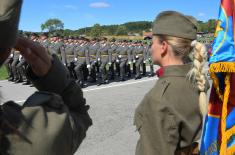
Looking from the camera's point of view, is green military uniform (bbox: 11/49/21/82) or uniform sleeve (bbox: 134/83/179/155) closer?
uniform sleeve (bbox: 134/83/179/155)

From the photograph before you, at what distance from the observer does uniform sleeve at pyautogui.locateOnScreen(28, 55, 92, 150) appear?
47.3 inches

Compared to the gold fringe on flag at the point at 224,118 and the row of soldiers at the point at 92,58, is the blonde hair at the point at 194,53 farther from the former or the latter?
the row of soldiers at the point at 92,58

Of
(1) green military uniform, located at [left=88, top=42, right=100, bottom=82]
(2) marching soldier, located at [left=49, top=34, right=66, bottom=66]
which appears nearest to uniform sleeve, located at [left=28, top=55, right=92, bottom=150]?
(2) marching soldier, located at [left=49, top=34, right=66, bottom=66]

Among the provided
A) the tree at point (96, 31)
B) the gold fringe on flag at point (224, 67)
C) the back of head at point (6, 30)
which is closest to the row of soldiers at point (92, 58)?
the gold fringe on flag at point (224, 67)

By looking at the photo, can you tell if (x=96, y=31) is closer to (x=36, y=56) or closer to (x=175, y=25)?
(x=175, y=25)

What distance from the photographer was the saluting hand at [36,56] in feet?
3.67

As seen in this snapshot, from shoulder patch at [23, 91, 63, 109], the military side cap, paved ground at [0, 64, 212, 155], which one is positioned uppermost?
the military side cap

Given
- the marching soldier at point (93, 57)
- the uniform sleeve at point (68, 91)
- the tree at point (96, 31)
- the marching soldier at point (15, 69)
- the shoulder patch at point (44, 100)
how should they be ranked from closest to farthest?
the shoulder patch at point (44, 100) < the uniform sleeve at point (68, 91) < the marching soldier at point (15, 69) < the marching soldier at point (93, 57) < the tree at point (96, 31)

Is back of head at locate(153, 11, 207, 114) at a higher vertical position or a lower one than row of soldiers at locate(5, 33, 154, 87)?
higher

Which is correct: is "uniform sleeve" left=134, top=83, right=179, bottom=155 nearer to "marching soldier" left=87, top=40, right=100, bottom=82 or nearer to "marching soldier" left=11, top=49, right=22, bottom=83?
"marching soldier" left=11, top=49, right=22, bottom=83

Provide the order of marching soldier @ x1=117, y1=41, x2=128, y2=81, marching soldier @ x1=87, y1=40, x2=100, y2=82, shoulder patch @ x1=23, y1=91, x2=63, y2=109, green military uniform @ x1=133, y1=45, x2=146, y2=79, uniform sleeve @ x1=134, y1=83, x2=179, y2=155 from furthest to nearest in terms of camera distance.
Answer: green military uniform @ x1=133, y1=45, x2=146, y2=79 → marching soldier @ x1=117, y1=41, x2=128, y2=81 → marching soldier @ x1=87, y1=40, x2=100, y2=82 → uniform sleeve @ x1=134, y1=83, x2=179, y2=155 → shoulder patch @ x1=23, y1=91, x2=63, y2=109

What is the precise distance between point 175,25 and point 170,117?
558 millimetres

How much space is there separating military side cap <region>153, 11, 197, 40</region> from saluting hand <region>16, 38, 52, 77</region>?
114cm

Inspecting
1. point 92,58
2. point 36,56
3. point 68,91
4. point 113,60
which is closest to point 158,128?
point 68,91
